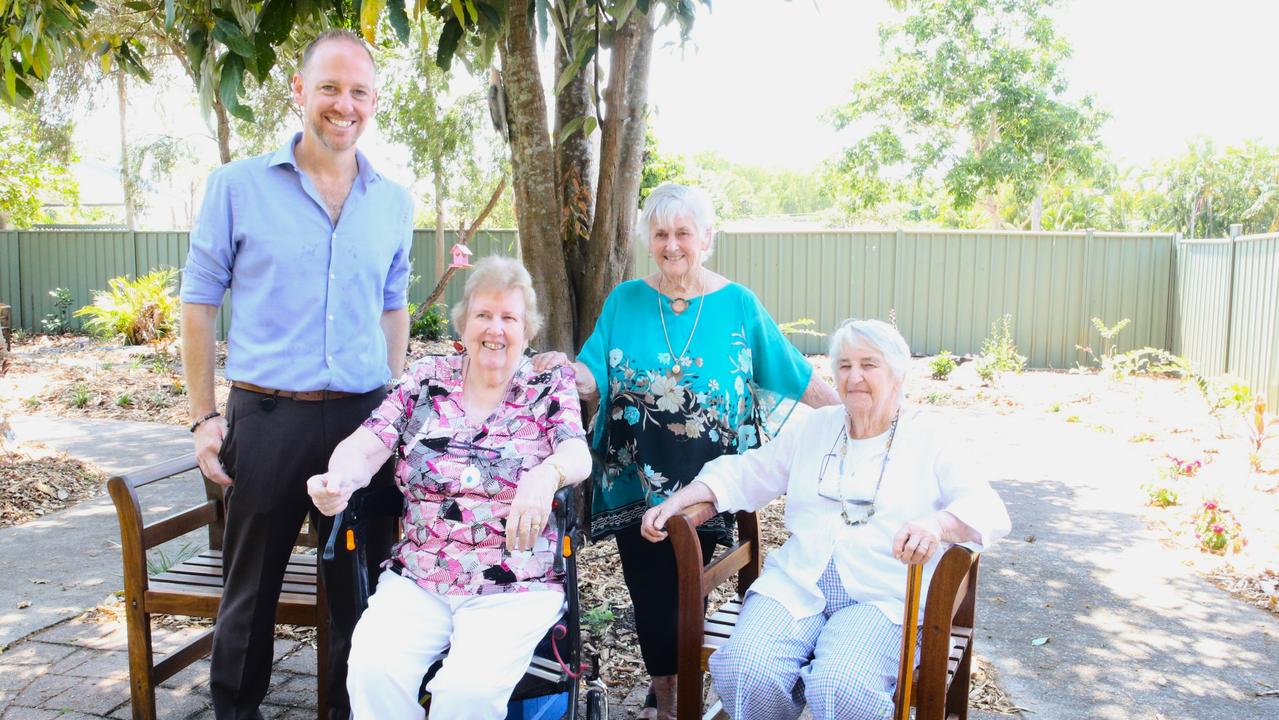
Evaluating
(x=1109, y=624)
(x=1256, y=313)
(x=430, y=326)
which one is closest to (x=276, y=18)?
(x=1109, y=624)

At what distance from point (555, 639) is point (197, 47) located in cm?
204

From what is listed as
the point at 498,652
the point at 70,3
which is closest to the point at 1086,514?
the point at 498,652

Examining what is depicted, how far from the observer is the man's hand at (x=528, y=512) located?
2168 millimetres

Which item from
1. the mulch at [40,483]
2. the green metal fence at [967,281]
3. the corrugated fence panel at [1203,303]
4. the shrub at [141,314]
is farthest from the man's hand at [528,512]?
the shrub at [141,314]

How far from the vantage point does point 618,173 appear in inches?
145

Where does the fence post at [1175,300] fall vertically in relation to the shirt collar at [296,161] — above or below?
below

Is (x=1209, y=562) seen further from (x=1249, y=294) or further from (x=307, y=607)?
(x=1249, y=294)

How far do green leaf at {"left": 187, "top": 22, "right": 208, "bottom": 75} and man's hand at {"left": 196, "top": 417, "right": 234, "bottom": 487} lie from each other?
1.12 m

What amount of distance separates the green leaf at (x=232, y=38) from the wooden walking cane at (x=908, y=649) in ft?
7.23

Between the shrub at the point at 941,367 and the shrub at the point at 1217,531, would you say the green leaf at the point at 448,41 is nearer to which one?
the shrub at the point at 1217,531

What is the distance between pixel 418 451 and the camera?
248 centimetres

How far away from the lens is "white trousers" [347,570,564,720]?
2131mm

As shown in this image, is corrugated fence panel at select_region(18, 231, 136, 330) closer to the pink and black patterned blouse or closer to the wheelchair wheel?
the pink and black patterned blouse

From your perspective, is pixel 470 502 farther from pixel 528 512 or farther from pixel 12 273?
pixel 12 273
